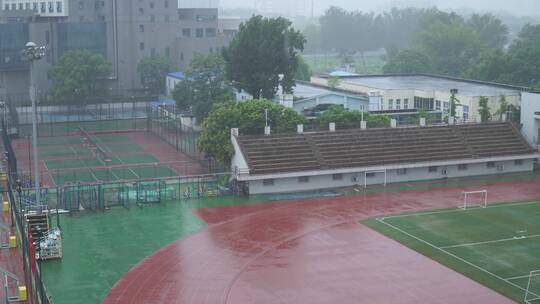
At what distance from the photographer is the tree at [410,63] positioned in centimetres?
10249

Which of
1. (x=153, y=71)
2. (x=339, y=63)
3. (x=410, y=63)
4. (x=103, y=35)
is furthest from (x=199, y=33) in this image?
(x=339, y=63)

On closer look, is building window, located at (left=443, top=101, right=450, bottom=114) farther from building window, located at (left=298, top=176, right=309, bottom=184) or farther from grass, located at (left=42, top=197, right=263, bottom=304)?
grass, located at (left=42, top=197, right=263, bottom=304)

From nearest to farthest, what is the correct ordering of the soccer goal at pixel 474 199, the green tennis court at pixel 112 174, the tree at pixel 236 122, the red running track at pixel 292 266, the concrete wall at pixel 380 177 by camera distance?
1. the red running track at pixel 292 266
2. the soccer goal at pixel 474 199
3. the concrete wall at pixel 380 177
4. the tree at pixel 236 122
5. the green tennis court at pixel 112 174

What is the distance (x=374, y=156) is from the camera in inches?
2025

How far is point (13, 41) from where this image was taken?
87000 millimetres

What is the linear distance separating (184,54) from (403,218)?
197 ft

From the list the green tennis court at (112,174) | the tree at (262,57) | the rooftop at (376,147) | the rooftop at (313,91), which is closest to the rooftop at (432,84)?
the rooftop at (313,91)

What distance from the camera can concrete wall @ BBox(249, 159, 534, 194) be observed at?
48.8 meters

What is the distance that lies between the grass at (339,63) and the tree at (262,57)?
79838 mm

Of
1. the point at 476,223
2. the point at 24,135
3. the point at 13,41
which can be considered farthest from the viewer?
the point at 13,41

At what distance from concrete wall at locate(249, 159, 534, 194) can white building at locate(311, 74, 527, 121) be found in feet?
32.6

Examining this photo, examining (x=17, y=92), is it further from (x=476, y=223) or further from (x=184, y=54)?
(x=476, y=223)

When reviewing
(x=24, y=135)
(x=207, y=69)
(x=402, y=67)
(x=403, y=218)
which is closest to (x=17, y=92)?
(x=24, y=135)

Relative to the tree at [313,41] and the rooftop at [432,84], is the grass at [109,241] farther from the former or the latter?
the tree at [313,41]
